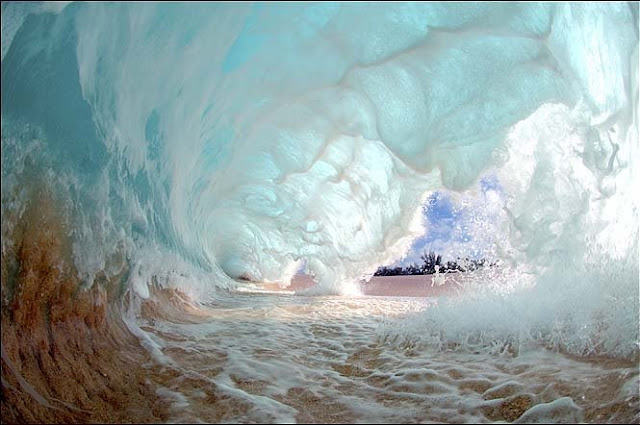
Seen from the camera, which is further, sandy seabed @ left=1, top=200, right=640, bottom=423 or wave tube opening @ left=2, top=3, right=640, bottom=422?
wave tube opening @ left=2, top=3, right=640, bottom=422

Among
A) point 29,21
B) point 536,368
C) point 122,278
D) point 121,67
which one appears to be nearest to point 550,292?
point 536,368

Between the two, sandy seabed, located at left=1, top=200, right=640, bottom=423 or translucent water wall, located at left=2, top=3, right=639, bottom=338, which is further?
translucent water wall, located at left=2, top=3, right=639, bottom=338

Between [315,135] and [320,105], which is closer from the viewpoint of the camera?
[320,105]

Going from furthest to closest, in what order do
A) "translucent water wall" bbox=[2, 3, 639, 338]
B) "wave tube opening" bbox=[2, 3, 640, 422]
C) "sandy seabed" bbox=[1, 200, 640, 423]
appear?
"translucent water wall" bbox=[2, 3, 639, 338]
"wave tube opening" bbox=[2, 3, 640, 422]
"sandy seabed" bbox=[1, 200, 640, 423]

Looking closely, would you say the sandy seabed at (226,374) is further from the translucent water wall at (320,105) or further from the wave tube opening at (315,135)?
the translucent water wall at (320,105)

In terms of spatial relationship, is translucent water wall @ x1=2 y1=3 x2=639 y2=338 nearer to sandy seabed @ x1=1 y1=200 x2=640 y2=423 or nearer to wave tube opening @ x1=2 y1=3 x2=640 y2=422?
wave tube opening @ x1=2 y1=3 x2=640 y2=422

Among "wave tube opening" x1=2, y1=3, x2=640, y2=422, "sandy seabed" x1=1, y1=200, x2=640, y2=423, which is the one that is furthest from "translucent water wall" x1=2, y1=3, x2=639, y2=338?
"sandy seabed" x1=1, y1=200, x2=640, y2=423

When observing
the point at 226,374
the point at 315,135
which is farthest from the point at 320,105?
the point at 226,374

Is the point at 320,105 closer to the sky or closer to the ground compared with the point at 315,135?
Answer: closer to the sky

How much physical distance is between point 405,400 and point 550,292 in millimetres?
2910

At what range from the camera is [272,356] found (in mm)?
5766

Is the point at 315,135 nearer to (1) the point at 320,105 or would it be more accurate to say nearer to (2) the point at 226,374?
(1) the point at 320,105

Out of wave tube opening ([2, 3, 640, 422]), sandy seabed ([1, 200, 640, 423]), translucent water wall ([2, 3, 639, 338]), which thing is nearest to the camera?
sandy seabed ([1, 200, 640, 423])

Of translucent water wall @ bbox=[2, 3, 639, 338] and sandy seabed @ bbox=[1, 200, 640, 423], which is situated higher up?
translucent water wall @ bbox=[2, 3, 639, 338]
